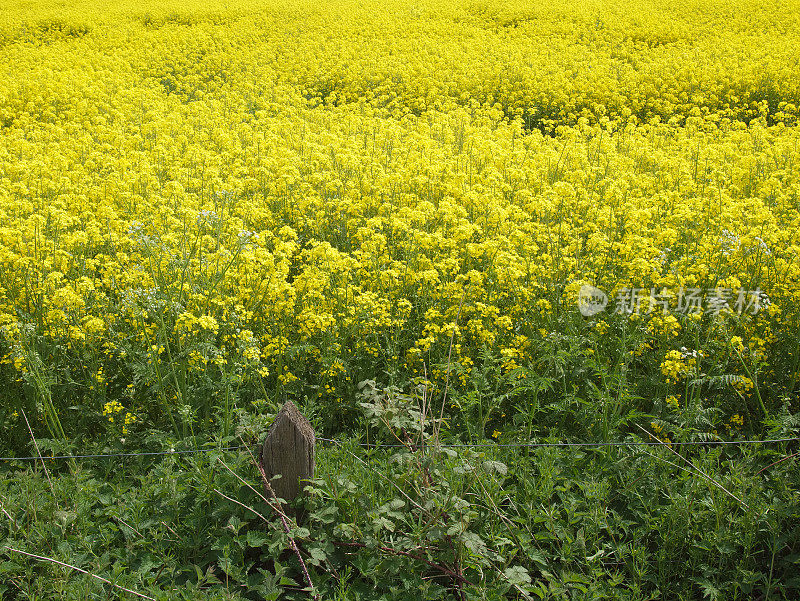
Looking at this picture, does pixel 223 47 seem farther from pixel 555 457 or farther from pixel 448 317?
pixel 555 457

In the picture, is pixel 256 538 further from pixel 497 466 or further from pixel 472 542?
pixel 497 466

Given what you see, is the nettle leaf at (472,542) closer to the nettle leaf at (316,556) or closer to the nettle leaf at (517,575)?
the nettle leaf at (517,575)

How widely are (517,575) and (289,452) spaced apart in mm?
1020

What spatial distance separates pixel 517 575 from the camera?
2609 millimetres

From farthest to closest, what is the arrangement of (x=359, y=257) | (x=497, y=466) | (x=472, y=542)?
(x=359, y=257), (x=497, y=466), (x=472, y=542)

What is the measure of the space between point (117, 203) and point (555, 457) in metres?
4.74

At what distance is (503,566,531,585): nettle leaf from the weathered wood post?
87 centimetres

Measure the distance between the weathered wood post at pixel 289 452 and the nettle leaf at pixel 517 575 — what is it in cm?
87

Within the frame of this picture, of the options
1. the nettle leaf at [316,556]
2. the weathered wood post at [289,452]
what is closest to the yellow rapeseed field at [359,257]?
the weathered wood post at [289,452]

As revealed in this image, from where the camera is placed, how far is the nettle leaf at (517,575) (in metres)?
2.58

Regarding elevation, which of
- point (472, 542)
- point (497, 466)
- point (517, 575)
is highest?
point (497, 466)

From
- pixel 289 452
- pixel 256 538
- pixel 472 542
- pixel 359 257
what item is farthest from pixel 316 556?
pixel 359 257

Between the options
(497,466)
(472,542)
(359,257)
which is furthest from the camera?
(359,257)

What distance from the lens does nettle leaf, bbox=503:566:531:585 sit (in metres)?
2.58
